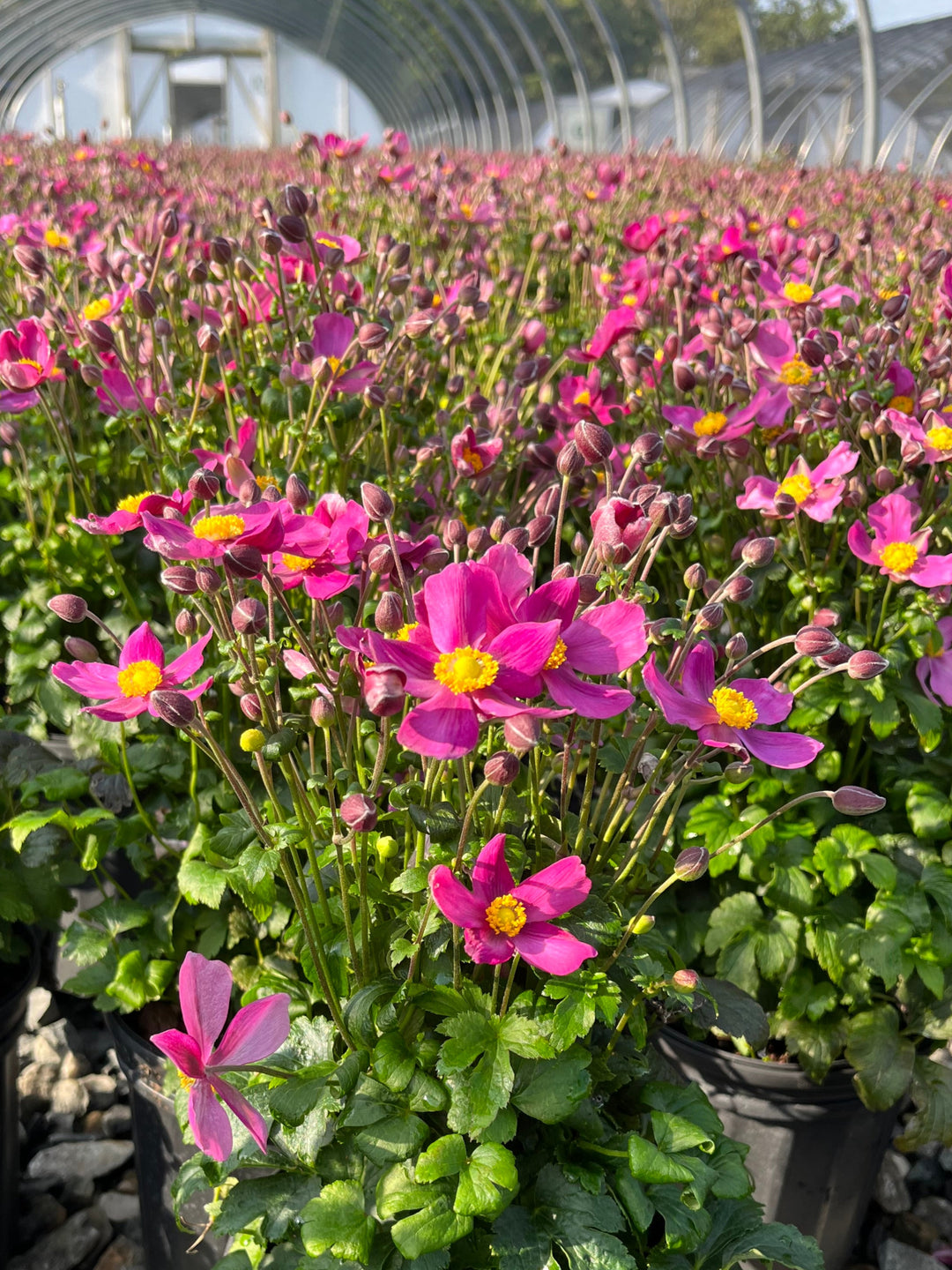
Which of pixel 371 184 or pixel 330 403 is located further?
pixel 371 184

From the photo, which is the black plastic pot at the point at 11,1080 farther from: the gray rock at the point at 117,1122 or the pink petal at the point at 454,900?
the pink petal at the point at 454,900

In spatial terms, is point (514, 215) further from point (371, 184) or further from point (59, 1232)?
point (59, 1232)

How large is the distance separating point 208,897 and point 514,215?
3.14 meters

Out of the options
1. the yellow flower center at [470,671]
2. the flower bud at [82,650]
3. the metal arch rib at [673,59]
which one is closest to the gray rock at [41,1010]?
the flower bud at [82,650]

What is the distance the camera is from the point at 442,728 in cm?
82

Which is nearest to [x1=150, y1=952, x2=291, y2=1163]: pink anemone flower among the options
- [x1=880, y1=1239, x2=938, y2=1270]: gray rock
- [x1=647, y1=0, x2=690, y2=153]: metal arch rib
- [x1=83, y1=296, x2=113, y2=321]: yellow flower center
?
[x1=83, y1=296, x2=113, y2=321]: yellow flower center

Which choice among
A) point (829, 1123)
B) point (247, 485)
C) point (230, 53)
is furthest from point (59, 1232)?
point (230, 53)

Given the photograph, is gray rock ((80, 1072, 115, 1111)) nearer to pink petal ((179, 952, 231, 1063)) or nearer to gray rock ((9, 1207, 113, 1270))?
gray rock ((9, 1207, 113, 1270))

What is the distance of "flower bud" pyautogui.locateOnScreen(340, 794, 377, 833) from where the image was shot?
95cm

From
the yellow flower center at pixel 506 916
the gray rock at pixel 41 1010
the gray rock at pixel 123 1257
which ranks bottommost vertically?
the gray rock at pixel 123 1257

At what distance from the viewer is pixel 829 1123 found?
172 centimetres

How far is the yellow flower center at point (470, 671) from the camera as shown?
845 millimetres

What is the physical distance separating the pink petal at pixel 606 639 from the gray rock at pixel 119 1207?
5.12ft

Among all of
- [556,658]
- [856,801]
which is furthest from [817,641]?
[556,658]
